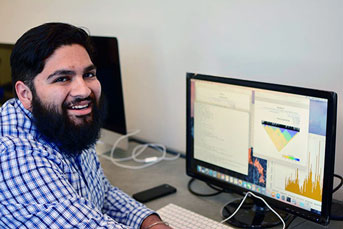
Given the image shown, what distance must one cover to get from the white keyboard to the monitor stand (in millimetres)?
68

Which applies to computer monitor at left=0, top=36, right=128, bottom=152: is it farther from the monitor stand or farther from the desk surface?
the monitor stand

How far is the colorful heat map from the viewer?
1303 millimetres

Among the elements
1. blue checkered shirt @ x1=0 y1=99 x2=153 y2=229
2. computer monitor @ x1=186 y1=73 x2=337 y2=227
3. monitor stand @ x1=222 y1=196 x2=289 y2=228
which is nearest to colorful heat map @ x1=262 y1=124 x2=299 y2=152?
computer monitor @ x1=186 y1=73 x2=337 y2=227

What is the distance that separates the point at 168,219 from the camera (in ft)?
4.79

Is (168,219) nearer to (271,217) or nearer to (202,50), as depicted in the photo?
(271,217)

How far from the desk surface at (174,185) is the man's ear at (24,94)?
0.55 metres

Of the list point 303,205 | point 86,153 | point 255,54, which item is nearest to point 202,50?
point 255,54

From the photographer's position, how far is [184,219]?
1446 millimetres

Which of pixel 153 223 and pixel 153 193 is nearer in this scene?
pixel 153 223

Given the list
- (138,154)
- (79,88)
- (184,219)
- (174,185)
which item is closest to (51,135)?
(79,88)

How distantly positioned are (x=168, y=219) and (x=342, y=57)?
75 cm

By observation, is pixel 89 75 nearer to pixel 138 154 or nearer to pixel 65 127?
pixel 65 127

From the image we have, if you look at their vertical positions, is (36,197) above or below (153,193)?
above

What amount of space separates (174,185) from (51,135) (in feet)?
1.95
